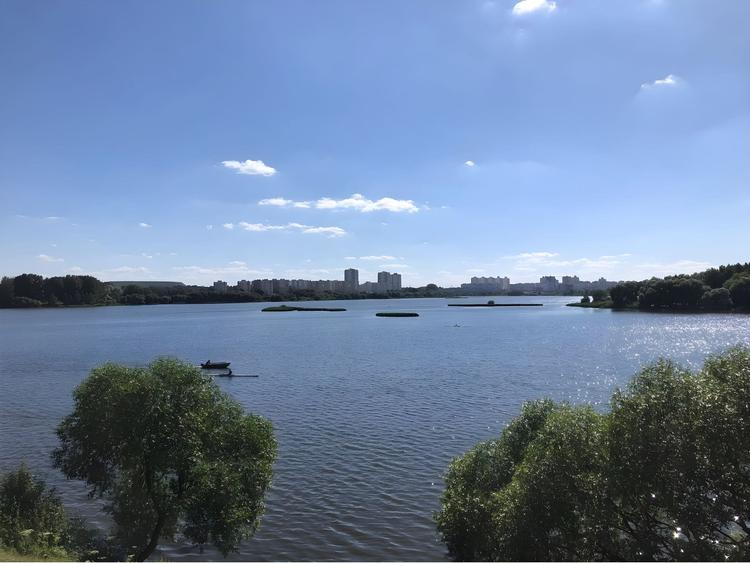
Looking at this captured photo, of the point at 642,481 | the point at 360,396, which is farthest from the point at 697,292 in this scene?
the point at 642,481

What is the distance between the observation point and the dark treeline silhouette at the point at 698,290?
165250 millimetres

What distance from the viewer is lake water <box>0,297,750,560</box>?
25.1 m

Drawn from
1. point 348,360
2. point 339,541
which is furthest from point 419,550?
point 348,360

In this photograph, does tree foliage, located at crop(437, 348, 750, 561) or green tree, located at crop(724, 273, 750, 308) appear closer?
tree foliage, located at crop(437, 348, 750, 561)

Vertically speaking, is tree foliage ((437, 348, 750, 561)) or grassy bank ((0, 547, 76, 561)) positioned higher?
tree foliage ((437, 348, 750, 561))

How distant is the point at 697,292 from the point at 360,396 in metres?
163

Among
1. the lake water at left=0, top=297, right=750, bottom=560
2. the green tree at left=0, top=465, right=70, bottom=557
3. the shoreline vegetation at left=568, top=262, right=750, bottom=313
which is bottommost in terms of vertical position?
the lake water at left=0, top=297, right=750, bottom=560

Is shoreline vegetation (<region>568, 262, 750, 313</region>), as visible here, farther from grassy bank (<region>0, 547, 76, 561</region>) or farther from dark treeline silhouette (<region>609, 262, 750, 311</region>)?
grassy bank (<region>0, 547, 76, 561</region>)

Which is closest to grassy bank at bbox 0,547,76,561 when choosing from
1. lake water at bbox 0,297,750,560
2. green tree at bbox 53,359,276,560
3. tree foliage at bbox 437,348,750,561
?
green tree at bbox 53,359,276,560

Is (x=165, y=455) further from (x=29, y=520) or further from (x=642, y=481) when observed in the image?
(x=642, y=481)

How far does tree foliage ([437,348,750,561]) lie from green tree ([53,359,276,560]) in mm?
9450

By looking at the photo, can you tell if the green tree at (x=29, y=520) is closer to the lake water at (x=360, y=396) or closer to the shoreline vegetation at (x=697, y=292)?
the lake water at (x=360, y=396)

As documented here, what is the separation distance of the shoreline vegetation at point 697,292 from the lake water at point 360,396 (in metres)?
52.7

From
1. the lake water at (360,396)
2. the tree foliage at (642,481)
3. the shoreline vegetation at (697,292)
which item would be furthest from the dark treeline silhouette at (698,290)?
the tree foliage at (642,481)
